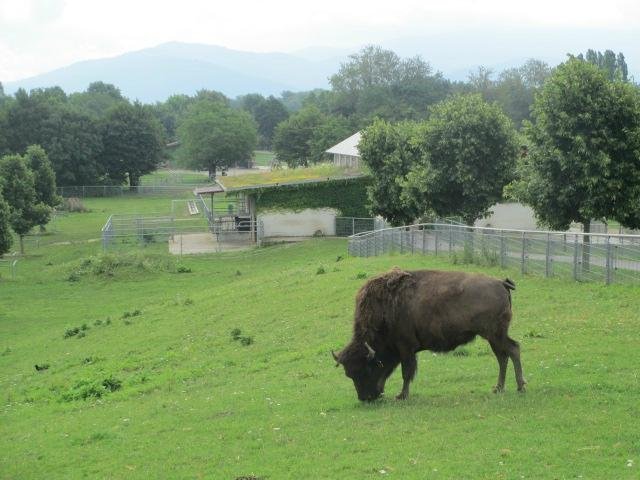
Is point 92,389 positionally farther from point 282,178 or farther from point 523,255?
point 282,178

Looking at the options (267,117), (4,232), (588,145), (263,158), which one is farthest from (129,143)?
(588,145)

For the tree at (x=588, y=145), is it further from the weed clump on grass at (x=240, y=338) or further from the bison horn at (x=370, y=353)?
the bison horn at (x=370, y=353)

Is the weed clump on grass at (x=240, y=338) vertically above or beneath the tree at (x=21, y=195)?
beneath

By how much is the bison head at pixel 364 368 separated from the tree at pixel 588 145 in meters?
Answer: 15.2

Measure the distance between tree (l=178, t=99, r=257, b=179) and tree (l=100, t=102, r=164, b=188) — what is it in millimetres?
4365

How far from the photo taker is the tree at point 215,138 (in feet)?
349

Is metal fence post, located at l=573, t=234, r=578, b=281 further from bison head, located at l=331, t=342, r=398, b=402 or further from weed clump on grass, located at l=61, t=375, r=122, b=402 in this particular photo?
weed clump on grass, located at l=61, t=375, r=122, b=402

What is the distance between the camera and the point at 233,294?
90.0ft

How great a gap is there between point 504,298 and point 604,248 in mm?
8633

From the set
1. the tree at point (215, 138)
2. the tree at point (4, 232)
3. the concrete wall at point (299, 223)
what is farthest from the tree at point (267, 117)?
the tree at point (4, 232)

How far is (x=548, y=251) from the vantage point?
826 inches

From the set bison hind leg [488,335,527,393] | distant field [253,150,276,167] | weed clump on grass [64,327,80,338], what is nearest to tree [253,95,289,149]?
distant field [253,150,276,167]

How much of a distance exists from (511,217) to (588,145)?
955 inches

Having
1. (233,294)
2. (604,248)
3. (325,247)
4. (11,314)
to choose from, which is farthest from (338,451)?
(325,247)
